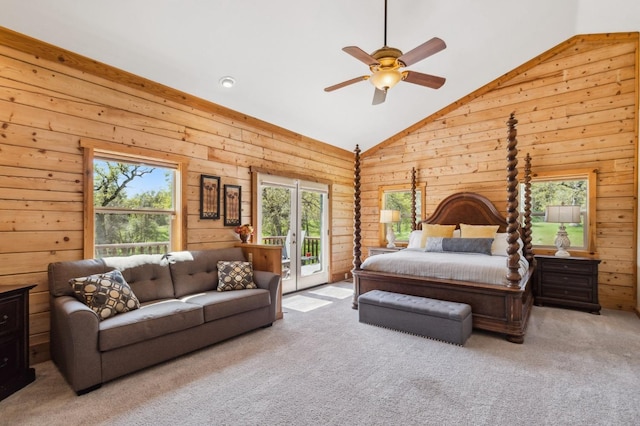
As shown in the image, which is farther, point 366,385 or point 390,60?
point 390,60

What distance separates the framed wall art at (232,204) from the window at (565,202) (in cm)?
462

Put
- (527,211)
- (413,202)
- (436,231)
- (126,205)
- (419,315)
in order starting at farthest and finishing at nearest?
1. (413,202)
2. (436,231)
3. (527,211)
4. (126,205)
5. (419,315)

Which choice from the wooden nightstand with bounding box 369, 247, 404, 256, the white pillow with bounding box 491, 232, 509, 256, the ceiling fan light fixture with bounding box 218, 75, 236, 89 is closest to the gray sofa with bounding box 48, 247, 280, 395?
the ceiling fan light fixture with bounding box 218, 75, 236, 89

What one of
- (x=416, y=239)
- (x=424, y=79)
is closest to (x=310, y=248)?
(x=416, y=239)

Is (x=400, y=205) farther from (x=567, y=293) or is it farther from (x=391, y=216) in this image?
(x=567, y=293)

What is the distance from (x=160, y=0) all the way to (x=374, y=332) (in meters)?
3.90

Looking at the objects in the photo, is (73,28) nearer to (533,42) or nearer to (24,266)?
(24,266)

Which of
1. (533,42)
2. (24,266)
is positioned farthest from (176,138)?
(533,42)

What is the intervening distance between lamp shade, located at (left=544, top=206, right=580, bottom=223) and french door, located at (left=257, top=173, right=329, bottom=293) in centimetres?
363

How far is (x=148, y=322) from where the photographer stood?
2.67m

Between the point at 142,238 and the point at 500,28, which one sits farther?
the point at 500,28

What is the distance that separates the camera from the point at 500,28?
4.30 metres

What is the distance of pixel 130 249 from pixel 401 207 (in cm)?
501

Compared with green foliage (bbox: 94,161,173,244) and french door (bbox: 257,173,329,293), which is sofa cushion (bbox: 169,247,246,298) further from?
french door (bbox: 257,173,329,293)
